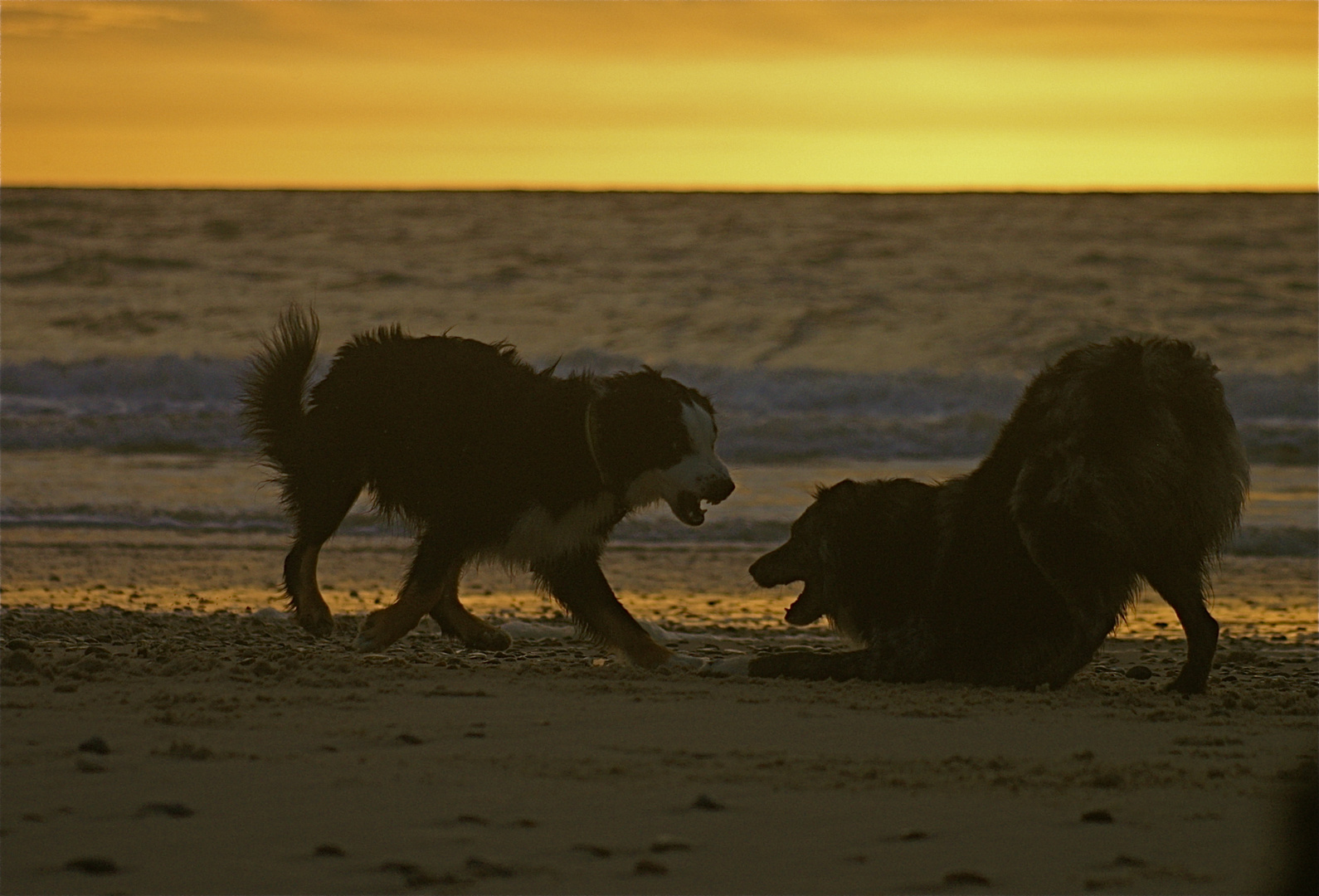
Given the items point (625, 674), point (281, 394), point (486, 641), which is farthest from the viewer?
point (281, 394)

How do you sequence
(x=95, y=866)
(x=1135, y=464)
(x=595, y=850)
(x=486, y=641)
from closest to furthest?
(x=95, y=866) → (x=595, y=850) → (x=1135, y=464) → (x=486, y=641)

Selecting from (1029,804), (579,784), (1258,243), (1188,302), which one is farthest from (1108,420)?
(1258,243)

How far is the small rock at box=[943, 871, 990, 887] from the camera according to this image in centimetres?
349

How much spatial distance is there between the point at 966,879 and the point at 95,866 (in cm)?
186

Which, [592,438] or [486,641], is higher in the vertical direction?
[592,438]

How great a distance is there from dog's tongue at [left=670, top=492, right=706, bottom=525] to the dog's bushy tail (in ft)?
6.76

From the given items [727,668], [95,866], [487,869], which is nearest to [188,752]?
[95,866]

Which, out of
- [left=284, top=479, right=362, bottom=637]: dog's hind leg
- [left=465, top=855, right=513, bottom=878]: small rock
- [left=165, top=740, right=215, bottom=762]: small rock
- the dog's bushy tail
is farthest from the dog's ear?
[left=465, top=855, right=513, bottom=878]: small rock

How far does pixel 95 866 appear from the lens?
346 cm

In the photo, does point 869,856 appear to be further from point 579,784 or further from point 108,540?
point 108,540

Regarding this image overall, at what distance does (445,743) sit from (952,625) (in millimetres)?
2419

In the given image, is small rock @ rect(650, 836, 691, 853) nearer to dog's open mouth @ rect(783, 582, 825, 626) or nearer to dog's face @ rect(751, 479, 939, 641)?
dog's face @ rect(751, 479, 939, 641)

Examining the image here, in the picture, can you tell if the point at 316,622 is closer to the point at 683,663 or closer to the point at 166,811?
the point at 683,663

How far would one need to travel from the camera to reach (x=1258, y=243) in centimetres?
2927
